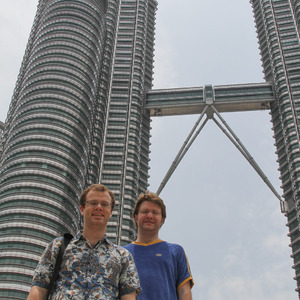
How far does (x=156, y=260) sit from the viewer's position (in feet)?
26.9

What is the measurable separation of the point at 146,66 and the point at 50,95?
51030 millimetres

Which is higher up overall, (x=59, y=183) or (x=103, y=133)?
(x=103, y=133)

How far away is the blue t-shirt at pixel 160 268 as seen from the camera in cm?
782

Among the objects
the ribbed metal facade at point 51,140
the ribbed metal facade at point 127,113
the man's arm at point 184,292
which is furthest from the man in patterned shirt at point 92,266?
the ribbed metal facade at point 127,113

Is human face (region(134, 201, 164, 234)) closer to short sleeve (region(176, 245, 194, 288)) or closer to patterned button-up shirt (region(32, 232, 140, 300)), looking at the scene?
short sleeve (region(176, 245, 194, 288))

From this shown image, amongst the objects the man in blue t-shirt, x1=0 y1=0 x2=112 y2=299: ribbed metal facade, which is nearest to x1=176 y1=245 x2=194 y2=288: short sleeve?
the man in blue t-shirt

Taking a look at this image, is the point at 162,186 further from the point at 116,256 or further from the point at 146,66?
the point at 116,256

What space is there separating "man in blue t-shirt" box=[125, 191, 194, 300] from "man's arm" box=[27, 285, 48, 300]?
2.09 meters

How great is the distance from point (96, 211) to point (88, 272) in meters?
1.08

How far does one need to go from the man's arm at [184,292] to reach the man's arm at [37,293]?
2951 millimetres

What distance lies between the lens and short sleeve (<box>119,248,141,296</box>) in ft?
21.8

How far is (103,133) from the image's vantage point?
113938 mm

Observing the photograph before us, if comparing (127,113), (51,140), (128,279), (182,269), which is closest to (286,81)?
(127,113)

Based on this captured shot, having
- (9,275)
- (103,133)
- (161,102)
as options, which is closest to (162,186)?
(103,133)
